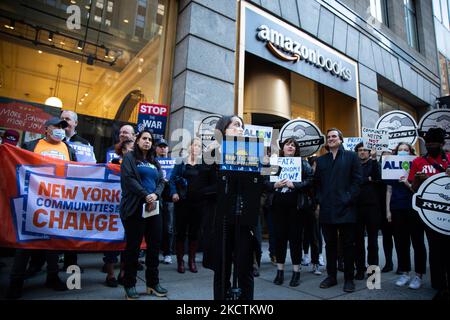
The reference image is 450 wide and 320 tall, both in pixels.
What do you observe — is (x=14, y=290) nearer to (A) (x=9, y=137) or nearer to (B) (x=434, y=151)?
(A) (x=9, y=137)

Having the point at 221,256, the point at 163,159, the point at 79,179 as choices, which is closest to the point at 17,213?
the point at 79,179

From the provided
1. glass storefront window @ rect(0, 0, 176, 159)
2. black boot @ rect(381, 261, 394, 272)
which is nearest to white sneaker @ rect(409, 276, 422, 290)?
black boot @ rect(381, 261, 394, 272)

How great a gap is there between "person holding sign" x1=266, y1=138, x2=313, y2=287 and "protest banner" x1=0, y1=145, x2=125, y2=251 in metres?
2.34

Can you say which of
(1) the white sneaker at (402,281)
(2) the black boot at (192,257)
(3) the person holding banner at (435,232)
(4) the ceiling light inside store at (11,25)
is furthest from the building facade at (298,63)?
(1) the white sneaker at (402,281)

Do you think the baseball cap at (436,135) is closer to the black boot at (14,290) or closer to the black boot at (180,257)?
the black boot at (180,257)

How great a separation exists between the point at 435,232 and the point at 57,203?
512 cm

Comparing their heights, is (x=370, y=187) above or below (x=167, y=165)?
below

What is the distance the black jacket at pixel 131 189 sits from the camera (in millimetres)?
3648

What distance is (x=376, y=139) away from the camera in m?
5.89

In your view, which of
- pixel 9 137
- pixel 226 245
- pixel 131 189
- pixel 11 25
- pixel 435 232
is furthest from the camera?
pixel 11 25

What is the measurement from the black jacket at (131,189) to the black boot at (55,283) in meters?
1.20

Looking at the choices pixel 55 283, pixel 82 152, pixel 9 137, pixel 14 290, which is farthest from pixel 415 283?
pixel 9 137

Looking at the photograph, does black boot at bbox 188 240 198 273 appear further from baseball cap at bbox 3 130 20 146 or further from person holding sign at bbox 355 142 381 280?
baseball cap at bbox 3 130 20 146
